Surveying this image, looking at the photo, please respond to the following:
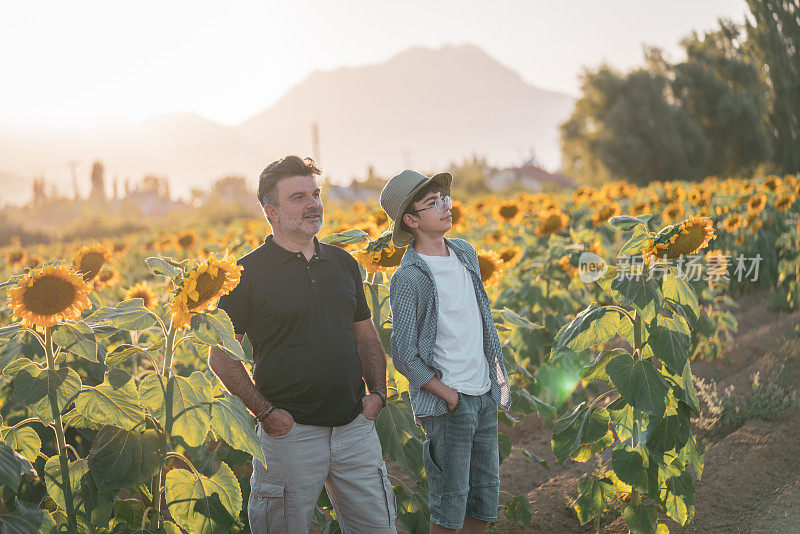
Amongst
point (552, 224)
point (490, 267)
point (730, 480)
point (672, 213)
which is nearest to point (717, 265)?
point (672, 213)

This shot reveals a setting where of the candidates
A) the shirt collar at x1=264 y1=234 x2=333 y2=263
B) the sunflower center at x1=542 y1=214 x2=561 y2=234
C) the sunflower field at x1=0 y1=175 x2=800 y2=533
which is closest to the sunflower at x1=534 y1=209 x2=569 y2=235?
the sunflower center at x1=542 y1=214 x2=561 y2=234

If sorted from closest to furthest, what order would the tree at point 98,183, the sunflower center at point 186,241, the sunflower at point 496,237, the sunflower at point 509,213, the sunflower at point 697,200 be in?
1. the sunflower at point 496,237
2. the sunflower at point 509,213
3. the sunflower at point 697,200
4. the sunflower center at point 186,241
5. the tree at point 98,183

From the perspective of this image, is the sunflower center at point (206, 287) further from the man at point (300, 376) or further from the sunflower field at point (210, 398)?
the man at point (300, 376)

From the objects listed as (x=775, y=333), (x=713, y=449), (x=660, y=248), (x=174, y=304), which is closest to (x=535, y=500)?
(x=713, y=449)

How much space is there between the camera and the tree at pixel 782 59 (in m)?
29.4

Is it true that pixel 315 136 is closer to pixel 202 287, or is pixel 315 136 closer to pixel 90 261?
pixel 90 261

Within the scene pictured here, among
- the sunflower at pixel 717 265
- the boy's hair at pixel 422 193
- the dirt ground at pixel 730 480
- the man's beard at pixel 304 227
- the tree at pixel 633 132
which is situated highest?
the tree at pixel 633 132

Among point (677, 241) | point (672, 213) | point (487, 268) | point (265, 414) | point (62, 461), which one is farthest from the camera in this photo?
point (672, 213)

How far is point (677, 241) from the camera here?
2799 millimetres

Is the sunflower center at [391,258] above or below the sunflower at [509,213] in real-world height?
above

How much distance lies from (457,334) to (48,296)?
1410 millimetres

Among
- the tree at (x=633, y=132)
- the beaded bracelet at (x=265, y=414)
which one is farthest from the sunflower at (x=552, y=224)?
the tree at (x=633, y=132)

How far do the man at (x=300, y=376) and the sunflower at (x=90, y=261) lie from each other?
1.15 metres

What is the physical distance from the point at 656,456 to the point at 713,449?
1638 millimetres
